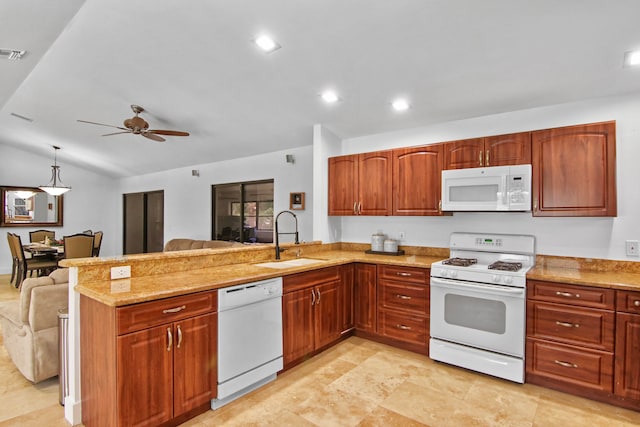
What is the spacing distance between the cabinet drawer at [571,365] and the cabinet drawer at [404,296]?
854 millimetres

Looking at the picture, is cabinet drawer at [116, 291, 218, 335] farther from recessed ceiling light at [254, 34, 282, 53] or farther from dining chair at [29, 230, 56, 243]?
dining chair at [29, 230, 56, 243]

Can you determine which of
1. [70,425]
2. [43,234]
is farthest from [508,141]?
[43,234]

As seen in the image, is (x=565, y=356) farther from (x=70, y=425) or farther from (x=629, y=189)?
(x=70, y=425)

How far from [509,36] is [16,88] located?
551 cm

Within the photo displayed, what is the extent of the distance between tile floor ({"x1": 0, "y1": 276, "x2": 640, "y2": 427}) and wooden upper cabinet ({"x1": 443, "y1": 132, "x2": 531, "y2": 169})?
185cm

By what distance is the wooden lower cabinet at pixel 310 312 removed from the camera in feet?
8.96

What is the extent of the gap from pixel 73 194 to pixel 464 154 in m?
9.31

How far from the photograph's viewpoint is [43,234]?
7.21 metres

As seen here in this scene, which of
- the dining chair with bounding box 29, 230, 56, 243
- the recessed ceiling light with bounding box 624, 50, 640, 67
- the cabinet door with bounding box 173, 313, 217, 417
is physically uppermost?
the recessed ceiling light with bounding box 624, 50, 640, 67

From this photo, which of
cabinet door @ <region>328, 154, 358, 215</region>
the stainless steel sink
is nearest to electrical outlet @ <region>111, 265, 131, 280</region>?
the stainless steel sink

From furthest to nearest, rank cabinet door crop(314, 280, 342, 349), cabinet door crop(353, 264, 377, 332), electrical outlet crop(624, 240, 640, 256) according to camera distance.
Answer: cabinet door crop(353, 264, 377, 332), cabinet door crop(314, 280, 342, 349), electrical outlet crop(624, 240, 640, 256)

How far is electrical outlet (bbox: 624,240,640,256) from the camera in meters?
2.68

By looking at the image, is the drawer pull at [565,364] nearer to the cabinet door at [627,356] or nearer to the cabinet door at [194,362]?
the cabinet door at [627,356]

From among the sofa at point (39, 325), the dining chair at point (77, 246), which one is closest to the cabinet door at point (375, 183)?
the sofa at point (39, 325)
